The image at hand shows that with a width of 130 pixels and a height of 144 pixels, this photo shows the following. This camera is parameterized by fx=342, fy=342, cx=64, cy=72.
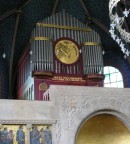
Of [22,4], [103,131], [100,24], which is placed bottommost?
[103,131]

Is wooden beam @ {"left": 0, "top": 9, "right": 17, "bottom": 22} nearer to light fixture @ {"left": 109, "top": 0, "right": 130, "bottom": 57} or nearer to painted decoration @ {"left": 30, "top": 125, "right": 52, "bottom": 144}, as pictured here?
painted decoration @ {"left": 30, "top": 125, "right": 52, "bottom": 144}

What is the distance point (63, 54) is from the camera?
1825 cm

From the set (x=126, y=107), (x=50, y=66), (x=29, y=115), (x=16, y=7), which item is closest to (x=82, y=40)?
(x=50, y=66)

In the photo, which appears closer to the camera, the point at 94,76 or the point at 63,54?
the point at 94,76

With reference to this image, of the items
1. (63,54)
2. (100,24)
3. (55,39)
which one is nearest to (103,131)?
(63,54)

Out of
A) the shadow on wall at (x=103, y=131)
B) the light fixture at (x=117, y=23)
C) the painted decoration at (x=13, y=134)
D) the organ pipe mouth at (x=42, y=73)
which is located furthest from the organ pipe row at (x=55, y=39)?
the light fixture at (x=117, y=23)

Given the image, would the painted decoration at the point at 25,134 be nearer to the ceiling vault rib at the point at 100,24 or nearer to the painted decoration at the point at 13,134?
the painted decoration at the point at 13,134

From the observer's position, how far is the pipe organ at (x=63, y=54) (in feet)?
57.5

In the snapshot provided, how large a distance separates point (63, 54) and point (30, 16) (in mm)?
4049

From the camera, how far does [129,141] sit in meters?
16.6

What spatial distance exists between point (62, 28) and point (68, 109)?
21.3ft

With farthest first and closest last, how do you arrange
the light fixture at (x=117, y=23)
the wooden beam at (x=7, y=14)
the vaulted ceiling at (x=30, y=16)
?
the vaulted ceiling at (x=30, y=16), the wooden beam at (x=7, y=14), the light fixture at (x=117, y=23)

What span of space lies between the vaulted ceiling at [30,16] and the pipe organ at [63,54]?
1.69 meters

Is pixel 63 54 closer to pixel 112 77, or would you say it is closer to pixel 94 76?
pixel 94 76
